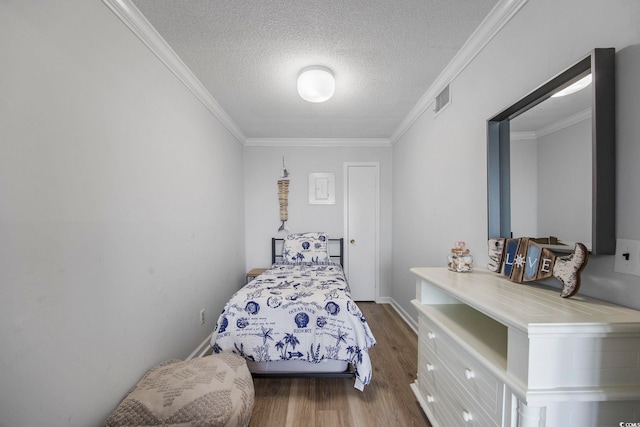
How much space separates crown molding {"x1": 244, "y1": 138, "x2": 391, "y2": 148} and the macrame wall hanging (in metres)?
0.39

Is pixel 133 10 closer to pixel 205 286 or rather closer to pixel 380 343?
pixel 205 286

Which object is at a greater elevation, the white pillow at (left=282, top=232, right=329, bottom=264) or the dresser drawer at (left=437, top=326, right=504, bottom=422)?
the white pillow at (left=282, top=232, right=329, bottom=264)

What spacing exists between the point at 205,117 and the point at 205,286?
167 centimetres

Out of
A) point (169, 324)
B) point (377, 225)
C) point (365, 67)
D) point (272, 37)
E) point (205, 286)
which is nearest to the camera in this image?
point (272, 37)

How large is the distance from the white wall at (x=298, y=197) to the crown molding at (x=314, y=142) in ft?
0.20

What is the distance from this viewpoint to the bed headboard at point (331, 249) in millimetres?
3832

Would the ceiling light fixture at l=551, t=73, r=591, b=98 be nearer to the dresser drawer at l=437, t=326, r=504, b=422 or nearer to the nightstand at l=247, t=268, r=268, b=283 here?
the dresser drawer at l=437, t=326, r=504, b=422

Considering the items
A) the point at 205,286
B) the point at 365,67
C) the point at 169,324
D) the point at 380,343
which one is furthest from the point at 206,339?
the point at 365,67

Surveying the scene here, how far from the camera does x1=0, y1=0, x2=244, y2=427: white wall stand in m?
0.89

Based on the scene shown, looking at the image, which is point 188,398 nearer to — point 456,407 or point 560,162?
point 456,407

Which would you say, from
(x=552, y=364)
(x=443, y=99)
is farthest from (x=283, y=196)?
(x=552, y=364)

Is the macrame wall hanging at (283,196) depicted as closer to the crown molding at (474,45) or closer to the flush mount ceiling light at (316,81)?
the flush mount ceiling light at (316,81)

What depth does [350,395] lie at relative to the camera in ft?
6.07

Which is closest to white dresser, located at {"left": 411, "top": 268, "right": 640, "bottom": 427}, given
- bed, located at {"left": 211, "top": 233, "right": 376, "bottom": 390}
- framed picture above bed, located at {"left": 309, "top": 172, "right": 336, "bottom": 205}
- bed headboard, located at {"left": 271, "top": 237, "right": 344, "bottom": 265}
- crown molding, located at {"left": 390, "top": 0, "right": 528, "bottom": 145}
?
bed, located at {"left": 211, "top": 233, "right": 376, "bottom": 390}
